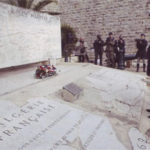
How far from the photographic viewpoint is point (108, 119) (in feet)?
7.86

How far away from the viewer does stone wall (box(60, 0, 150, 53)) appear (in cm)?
898

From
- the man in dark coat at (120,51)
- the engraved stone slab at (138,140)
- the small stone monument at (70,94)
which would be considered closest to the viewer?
the engraved stone slab at (138,140)

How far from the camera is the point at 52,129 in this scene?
77.2 inches

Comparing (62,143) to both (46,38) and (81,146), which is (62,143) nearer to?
(81,146)

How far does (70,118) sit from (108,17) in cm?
883

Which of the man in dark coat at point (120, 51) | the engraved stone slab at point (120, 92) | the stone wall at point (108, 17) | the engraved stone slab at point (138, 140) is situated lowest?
the engraved stone slab at point (138, 140)

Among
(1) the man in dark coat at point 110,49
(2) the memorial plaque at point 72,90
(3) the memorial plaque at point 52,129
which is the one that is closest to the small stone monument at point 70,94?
(2) the memorial plaque at point 72,90

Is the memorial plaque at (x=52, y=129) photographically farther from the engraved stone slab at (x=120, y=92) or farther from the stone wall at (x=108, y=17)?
the stone wall at (x=108, y=17)

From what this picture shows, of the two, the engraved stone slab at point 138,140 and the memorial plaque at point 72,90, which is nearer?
the engraved stone slab at point 138,140

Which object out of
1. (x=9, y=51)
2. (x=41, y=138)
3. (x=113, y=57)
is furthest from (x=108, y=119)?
(x=113, y=57)

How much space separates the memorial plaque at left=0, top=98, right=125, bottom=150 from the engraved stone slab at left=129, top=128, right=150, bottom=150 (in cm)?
20

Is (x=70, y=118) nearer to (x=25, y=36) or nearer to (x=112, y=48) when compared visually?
(x=25, y=36)

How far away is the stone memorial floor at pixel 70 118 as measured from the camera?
179cm

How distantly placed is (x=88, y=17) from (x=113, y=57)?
14.4 ft
